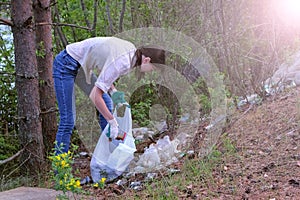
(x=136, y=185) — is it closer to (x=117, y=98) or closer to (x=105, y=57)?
(x=117, y=98)

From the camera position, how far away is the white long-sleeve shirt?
11.1ft

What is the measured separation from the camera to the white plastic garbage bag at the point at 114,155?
3922mm

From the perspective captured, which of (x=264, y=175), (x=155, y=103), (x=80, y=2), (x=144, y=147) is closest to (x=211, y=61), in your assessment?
(x=155, y=103)

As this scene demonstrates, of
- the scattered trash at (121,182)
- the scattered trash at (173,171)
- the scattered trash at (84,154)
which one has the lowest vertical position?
the scattered trash at (84,154)

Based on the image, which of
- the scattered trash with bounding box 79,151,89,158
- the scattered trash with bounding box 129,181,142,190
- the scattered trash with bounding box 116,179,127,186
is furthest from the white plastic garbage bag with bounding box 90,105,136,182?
the scattered trash with bounding box 79,151,89,158

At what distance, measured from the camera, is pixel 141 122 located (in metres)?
5.11

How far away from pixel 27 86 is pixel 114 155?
1009 mm

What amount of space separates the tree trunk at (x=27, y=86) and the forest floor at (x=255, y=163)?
20.0 inches

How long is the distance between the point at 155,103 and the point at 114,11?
127 centimetres

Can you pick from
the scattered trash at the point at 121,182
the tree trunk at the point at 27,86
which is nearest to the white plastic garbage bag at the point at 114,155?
the scattered trash at the point at 121,182

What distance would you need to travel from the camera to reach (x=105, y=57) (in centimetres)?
361

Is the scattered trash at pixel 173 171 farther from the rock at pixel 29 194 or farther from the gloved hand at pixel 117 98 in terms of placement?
the rock at pixel 29 194

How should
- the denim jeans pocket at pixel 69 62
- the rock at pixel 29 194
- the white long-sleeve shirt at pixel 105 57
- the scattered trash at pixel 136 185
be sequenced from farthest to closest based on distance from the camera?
the denim jeans pocket at pixel 69 62, the scattered trash at pixel 136 185, the white long-sleeve shirt at pixel 105 57, the rock at pixel 29 194

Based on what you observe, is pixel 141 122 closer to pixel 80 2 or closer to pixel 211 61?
pixel 211 61
